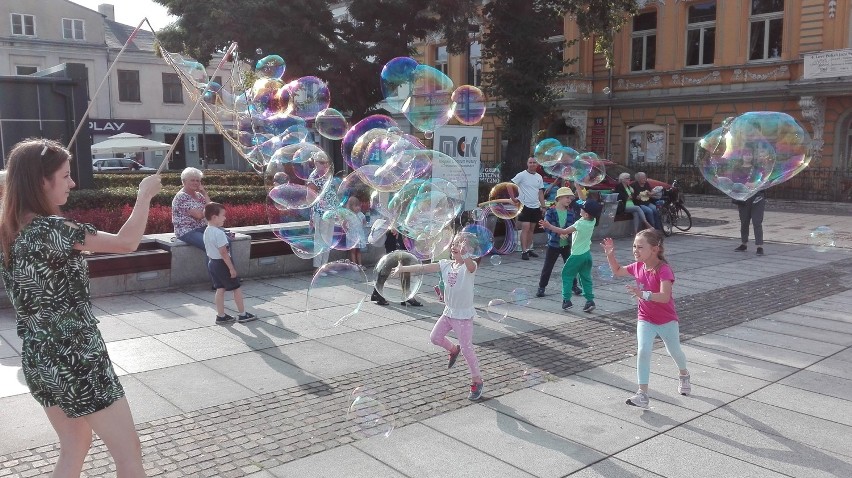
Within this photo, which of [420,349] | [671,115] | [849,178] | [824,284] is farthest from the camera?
[671,115]

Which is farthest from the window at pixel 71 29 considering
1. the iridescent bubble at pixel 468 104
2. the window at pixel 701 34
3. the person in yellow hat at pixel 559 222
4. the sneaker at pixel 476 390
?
the sneaker at pixel 476 390

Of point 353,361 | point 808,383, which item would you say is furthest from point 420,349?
point 808,383

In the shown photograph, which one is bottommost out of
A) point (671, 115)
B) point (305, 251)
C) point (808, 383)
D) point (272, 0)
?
point (808, 383)

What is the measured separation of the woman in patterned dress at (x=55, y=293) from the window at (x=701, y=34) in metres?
29.5

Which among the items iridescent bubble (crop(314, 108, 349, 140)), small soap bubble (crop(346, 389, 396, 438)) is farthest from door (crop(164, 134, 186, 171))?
small soap bubble (crop(346, 389, 396, 438))

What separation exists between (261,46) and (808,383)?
17140 mm

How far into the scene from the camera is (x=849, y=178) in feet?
78.6

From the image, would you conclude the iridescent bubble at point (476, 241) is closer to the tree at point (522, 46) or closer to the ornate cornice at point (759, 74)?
the tree at point (522, 46)

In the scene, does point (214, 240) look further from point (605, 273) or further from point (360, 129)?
point (605, 273)

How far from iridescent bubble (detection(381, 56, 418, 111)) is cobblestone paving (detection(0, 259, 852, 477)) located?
398 centimetres

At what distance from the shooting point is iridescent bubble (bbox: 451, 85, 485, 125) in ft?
32.9

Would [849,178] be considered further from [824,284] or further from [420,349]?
[420,349]

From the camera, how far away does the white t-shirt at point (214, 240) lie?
7.42 m

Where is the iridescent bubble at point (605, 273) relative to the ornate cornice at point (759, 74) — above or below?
below
